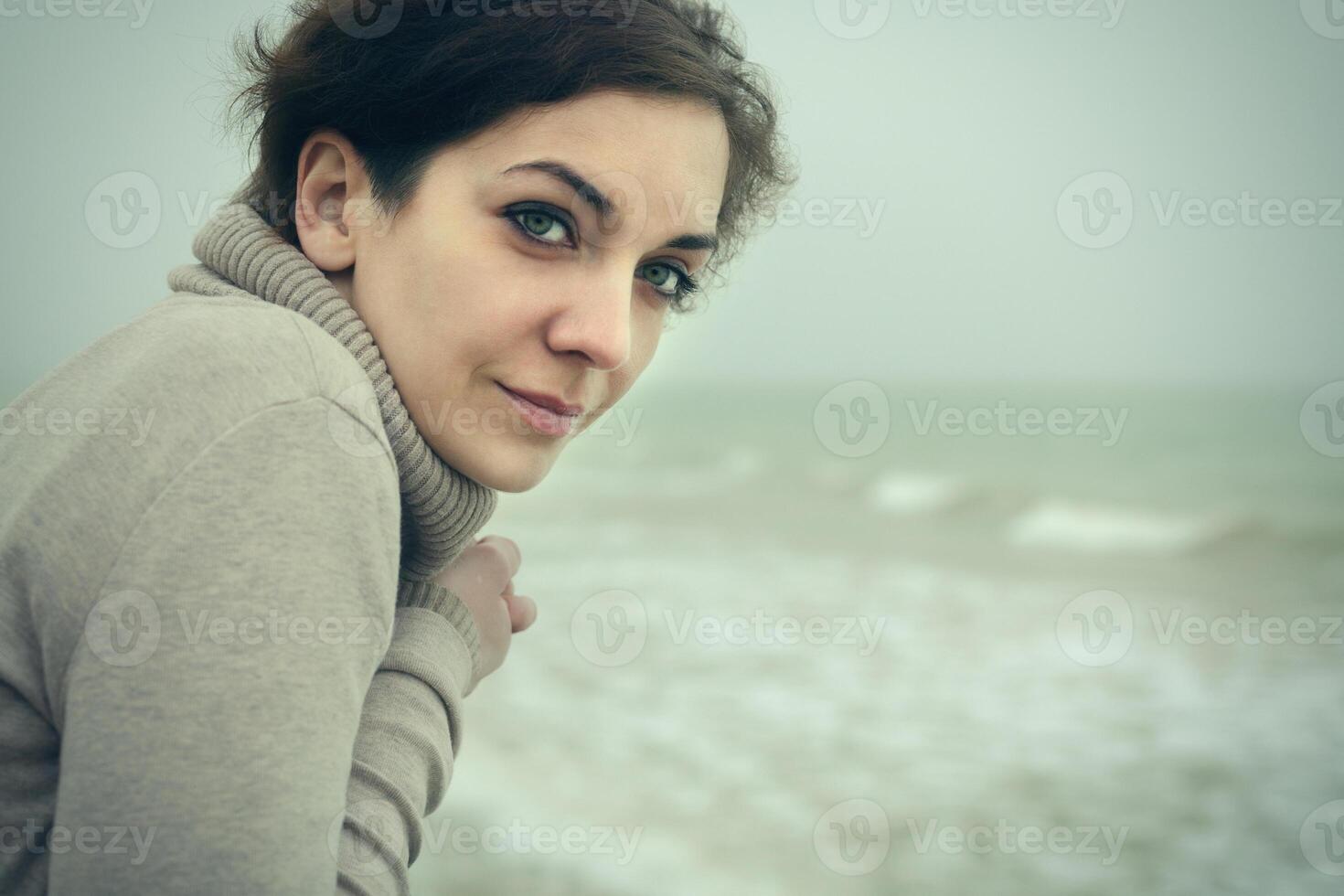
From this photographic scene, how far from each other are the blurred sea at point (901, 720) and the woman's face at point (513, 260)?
604 millimetres

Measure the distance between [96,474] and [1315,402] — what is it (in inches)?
223

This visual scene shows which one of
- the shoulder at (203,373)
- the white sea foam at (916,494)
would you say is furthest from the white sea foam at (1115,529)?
the shoulder at (203,373)

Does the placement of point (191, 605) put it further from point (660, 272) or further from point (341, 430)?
point (660, 272)

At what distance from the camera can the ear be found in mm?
1459

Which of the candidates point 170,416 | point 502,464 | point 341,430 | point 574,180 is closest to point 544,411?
point 502,464

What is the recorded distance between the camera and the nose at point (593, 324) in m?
1.38

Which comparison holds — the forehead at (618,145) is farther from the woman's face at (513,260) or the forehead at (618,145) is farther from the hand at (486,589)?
the hand at (486,589)

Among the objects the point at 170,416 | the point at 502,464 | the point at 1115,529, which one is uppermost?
the point at 1115,529

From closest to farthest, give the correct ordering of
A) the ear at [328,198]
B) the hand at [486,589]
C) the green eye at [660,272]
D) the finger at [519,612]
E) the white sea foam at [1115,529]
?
the ear at [328,198], the green eye at [660,272], the hand at [486,589], the finger at [519,612], the white sea foam at [1115,529]

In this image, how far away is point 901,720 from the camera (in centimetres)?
622

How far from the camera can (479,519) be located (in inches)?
60.4

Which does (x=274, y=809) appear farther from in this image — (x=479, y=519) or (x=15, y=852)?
(x=479, y=519)

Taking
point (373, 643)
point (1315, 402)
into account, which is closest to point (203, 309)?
point (373, 643)

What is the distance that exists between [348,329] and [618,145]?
45 centimetres
